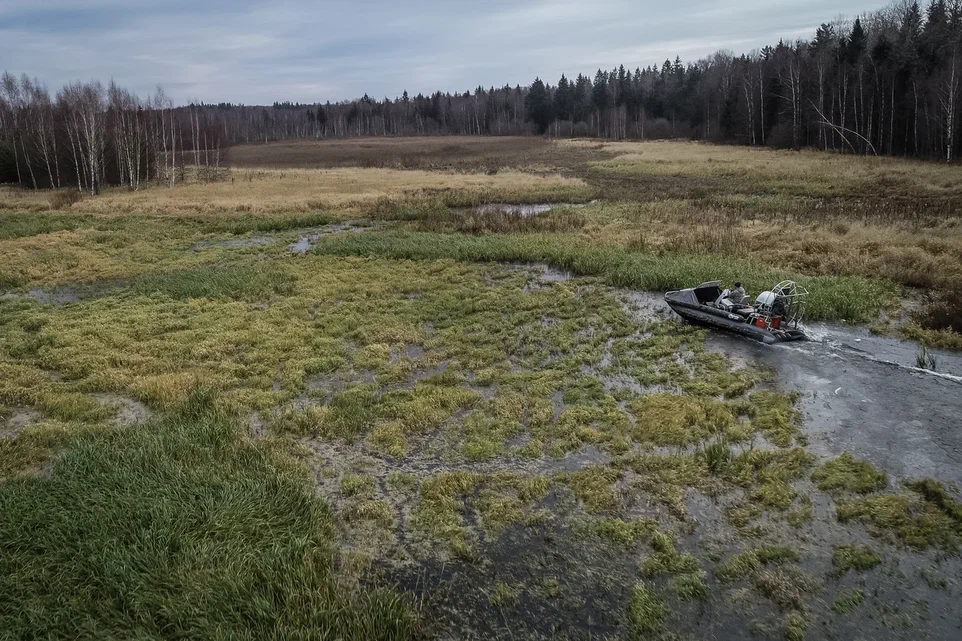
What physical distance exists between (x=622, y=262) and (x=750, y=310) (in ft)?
25.8

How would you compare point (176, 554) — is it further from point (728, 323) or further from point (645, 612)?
point (728, 323)

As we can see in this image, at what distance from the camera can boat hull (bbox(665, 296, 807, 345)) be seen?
15094 mm

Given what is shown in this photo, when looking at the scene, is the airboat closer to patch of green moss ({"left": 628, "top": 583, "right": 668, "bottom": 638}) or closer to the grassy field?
the grassy field

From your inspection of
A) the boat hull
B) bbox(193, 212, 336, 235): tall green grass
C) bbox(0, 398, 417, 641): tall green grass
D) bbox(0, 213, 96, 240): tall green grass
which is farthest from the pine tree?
bbox(0, 398, 417, 641): tall green grass

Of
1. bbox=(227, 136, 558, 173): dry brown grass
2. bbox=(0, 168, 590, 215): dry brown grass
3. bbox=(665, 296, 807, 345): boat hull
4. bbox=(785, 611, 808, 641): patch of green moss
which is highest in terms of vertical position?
bbox=(227, 136, 558, 173): dry brown grass

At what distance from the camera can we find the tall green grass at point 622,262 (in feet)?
58.3

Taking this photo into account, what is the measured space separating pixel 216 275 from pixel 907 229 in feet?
92.7

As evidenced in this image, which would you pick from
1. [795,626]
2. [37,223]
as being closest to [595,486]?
[795,626]

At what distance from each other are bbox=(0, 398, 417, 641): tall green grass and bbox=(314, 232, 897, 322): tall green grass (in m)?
15.4

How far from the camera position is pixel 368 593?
7.13 metres

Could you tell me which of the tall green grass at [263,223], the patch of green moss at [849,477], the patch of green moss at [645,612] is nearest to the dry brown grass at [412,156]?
the tall green grass at [263,223]

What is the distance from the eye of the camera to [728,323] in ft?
52.3

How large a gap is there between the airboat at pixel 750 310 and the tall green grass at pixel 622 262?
1479 mm

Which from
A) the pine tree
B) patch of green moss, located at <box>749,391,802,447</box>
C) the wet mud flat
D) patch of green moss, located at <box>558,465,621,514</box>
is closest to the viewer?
the wet mud flat
